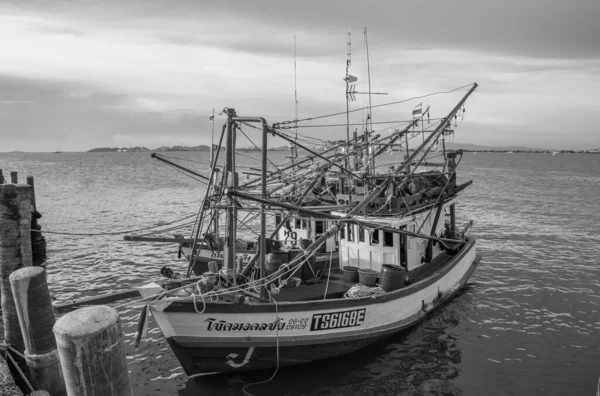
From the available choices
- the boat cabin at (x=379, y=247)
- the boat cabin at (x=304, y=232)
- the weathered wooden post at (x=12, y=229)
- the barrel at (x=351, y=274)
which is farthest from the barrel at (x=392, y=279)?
the weathered wooden post at (x=12, y=229)

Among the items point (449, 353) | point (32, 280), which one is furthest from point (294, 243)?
point (32, 280)

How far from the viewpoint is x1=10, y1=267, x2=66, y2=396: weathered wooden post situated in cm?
811

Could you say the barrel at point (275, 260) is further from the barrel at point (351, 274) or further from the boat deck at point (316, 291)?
the barrel at point (351, 274)

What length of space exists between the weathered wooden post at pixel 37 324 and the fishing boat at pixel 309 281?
79.1 inches

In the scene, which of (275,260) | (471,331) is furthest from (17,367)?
(471,331)

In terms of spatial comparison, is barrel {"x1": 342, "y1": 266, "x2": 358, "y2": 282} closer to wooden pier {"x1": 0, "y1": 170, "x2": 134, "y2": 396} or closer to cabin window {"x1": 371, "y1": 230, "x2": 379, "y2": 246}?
cabin window {"x1": 371, "y1": 230, "x2": 379, "y2": 246}

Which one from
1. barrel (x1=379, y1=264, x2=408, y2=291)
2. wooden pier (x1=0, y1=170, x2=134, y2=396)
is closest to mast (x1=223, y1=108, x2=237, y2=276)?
wooden pier (x1=0, y1=170, x2=134, y2=396)

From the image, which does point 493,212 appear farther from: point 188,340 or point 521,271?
point 188,340

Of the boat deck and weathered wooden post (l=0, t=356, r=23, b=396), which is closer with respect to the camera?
weathered wooden post (l=0, t=356, r=23, b=396)

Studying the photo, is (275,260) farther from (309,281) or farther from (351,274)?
(351,274)

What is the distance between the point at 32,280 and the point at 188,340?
375 centimetres

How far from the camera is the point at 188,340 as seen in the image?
10.1 meters

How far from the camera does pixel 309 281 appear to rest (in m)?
13.8

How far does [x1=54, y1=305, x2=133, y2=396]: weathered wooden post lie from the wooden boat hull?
15.1 feet
